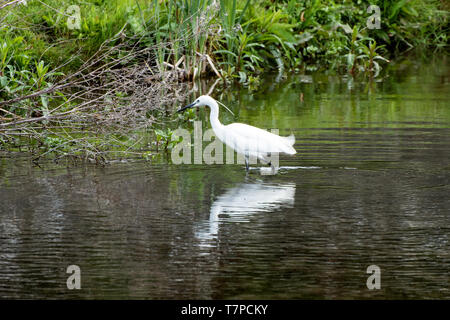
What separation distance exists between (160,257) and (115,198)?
1667 mm

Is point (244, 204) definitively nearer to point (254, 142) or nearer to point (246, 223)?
point (246, 223)

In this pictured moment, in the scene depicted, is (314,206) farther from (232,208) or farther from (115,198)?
(115,198)

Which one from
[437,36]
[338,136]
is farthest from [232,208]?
[437,36]

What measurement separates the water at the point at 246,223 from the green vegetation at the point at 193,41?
4.89 ft

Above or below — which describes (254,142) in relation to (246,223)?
above

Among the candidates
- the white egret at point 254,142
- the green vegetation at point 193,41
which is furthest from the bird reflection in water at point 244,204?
the green vegetation at point 193,41

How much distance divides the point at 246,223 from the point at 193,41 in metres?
6.96

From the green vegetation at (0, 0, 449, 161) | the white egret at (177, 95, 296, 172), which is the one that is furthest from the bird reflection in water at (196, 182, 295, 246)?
the green vegetation at (0, 0, 449, 161)

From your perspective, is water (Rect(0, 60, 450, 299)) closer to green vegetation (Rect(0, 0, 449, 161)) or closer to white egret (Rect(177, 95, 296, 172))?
white egret (Rect(177, 95, 296, 172))

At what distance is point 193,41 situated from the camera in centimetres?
1314

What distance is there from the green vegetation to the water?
1.49 metres

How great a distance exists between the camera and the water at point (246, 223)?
5293mm

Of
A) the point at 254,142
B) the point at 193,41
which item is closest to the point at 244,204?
the point at 254,142

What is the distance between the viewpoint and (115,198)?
7.34 m
